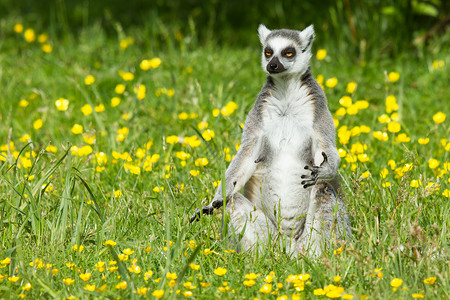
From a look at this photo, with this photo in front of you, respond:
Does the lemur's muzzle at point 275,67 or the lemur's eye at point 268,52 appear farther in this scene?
the lemur's eye at point 268,52

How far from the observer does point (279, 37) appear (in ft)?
13.9

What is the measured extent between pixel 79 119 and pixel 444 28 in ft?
17.1

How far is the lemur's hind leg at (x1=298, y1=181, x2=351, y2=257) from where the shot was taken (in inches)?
155

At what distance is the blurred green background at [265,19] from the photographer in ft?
26.8

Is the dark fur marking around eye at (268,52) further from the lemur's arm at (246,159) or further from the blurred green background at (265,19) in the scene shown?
the blurred green background at (265,19)

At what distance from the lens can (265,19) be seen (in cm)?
997

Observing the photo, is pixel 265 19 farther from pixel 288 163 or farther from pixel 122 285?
pixel 122 285

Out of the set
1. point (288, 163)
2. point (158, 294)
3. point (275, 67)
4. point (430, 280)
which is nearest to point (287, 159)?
point (288, 163)

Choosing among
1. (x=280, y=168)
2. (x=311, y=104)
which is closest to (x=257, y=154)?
(x=280, y=168)

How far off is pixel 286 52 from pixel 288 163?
0.75 metres

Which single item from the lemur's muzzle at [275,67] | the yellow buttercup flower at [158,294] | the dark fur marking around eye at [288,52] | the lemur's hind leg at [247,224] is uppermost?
the dark fur marking around eye at [288,52]

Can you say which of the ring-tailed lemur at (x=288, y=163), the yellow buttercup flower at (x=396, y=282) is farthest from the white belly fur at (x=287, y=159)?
the yellow buttercup flower at (x=396, y=282)

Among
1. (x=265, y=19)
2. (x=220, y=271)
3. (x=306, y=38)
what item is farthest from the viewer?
(x=265, y=19)

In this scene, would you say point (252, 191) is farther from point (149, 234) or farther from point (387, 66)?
point (387, 66)
